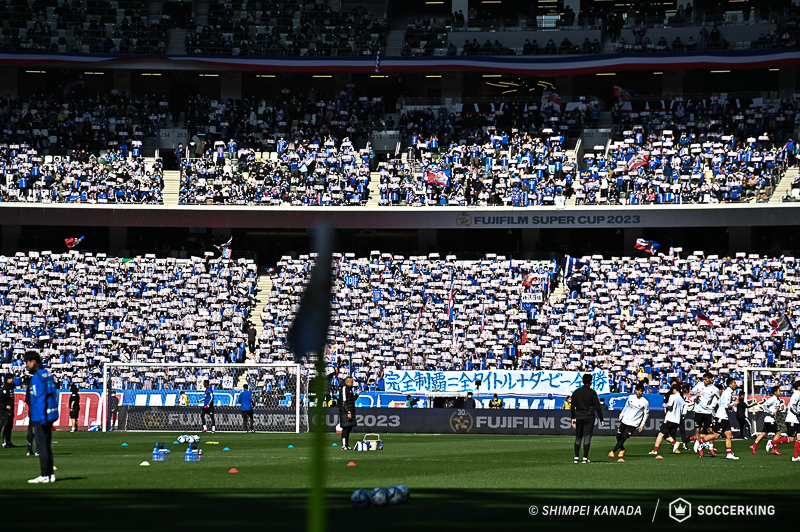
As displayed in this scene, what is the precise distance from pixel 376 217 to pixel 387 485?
34.4m

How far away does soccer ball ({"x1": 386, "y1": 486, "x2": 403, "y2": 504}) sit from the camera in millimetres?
13766

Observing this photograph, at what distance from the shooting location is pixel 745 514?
13.3 m

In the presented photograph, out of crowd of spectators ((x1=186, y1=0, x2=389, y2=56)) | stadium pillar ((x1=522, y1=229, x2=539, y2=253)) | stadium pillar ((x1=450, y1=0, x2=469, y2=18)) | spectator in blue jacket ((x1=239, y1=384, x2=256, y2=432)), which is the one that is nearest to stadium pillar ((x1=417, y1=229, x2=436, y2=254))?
stadium pillar ((x1=522, y1=229, x2=539, y2=253))

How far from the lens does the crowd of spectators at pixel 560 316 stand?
41.3m

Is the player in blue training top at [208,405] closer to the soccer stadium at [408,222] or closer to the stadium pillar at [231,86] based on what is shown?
the soccer stadium at [408,222]

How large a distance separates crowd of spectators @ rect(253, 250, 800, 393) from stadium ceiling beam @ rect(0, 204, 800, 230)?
1.96 metres

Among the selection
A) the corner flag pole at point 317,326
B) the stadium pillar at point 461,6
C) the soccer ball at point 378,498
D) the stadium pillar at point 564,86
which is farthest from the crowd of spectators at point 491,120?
the corner flag pole at point 317,326

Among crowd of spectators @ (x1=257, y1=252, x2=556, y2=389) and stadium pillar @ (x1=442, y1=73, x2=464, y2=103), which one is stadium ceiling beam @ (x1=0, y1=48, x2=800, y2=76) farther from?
crowd of spectators @ (x1=257, y1=252, x2=556, y2=389)

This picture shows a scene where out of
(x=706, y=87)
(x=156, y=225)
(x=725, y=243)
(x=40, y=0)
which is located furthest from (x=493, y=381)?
(x=40, y=0)

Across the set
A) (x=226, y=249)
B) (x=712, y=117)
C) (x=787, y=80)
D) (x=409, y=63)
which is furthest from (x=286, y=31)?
(x=787, y=80)

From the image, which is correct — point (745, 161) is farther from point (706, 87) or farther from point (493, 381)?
point (493, 381)

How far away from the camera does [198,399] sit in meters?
36.4

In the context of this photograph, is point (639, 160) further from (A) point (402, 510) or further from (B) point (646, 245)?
(A) point (402, 510)

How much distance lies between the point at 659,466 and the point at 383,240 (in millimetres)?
33066
